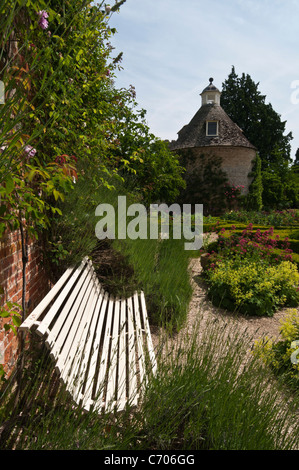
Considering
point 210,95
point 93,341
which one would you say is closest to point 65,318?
point 93,341

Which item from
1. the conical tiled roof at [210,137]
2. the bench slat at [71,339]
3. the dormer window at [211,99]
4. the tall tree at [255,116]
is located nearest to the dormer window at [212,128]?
the conical tiled roof at [210,137]

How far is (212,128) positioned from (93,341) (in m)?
20.4

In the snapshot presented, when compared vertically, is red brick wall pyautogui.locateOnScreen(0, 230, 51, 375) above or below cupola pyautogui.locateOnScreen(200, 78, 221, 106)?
below

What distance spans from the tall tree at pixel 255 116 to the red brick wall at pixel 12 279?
28.5 meters

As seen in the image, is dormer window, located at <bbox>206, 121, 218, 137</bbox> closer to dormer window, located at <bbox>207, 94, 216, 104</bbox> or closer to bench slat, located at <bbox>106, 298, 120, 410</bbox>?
dormer window, located at <bbox>207, 94, 216, 104</bbox>

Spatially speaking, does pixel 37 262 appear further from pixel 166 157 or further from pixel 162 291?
pixel 166 157

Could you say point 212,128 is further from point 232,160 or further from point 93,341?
point 93,341

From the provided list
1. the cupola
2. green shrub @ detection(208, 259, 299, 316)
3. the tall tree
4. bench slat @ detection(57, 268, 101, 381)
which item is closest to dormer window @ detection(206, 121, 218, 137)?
the cupola

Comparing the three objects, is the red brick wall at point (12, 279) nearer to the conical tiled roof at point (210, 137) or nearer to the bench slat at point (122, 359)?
the bench slat at point (122, 359)

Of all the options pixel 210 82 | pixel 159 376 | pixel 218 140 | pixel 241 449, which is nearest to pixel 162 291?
pixel 159 376

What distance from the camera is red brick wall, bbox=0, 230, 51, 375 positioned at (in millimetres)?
2301

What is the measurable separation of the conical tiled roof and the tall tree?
8.90m

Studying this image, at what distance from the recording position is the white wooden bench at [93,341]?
70.2 inches
